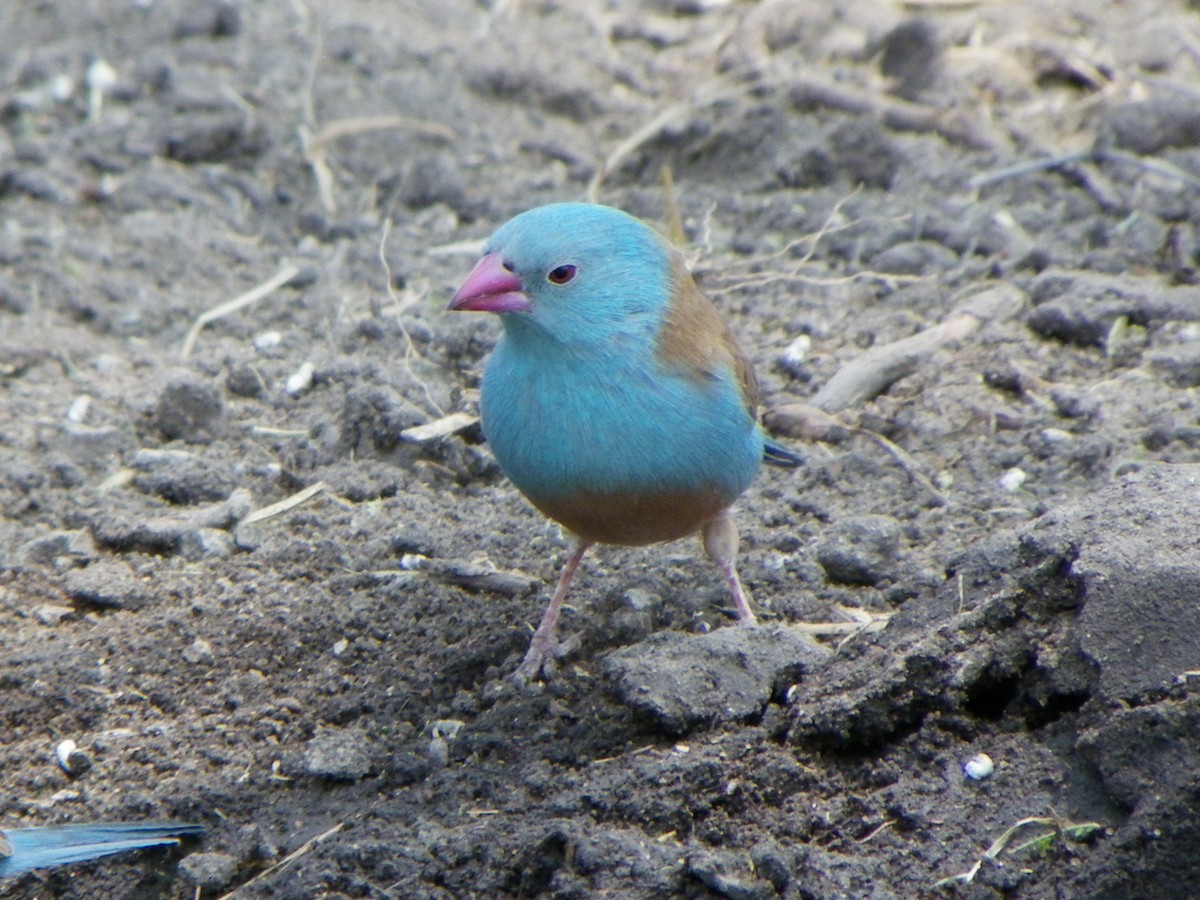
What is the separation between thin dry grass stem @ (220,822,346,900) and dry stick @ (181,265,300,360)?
8.10 feet

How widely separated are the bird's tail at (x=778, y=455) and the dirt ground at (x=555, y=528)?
10 cm

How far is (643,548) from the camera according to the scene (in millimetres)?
4590

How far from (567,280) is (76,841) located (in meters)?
1.69

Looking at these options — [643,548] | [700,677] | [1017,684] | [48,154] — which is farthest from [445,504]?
[48,154]

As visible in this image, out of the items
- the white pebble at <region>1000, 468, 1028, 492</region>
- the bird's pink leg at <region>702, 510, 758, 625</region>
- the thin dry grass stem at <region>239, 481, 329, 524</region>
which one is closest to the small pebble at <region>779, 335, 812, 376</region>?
the white pebble at <region>1000, 468, 1028, 492</region>

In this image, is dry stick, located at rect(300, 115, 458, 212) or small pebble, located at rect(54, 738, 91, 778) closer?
small pebble, located at rect(54, 738, 91, 778)

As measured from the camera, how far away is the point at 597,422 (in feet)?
12.0

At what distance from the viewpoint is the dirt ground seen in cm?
312

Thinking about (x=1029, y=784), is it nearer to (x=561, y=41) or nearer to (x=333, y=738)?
(x=333, y=738)

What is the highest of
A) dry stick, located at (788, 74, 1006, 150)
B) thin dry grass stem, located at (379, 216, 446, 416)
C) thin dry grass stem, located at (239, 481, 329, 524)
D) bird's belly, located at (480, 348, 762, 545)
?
bird's belly, located at (480, 348, 762, 545)

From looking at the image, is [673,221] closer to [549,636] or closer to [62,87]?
[549,636]

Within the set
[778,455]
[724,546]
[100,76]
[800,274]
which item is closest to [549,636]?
[724,546]

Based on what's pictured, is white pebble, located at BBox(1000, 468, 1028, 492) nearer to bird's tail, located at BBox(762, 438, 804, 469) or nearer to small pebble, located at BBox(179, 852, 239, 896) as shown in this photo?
bird's tail, located at BBox(762, 438, 804, 469)

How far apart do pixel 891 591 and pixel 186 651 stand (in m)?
1.82
